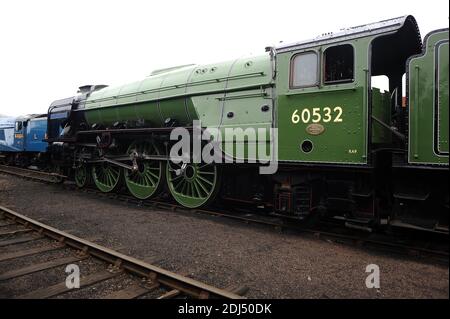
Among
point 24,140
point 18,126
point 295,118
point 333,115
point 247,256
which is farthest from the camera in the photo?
point 18,126

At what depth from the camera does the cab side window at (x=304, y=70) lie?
5.79 metres

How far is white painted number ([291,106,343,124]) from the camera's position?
5496mm

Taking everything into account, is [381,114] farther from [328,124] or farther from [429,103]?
[429,103]

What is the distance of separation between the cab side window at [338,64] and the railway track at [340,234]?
93.2 inches

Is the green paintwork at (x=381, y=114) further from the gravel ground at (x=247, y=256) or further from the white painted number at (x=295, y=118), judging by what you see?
the gravel ground at (x=247, y=256)

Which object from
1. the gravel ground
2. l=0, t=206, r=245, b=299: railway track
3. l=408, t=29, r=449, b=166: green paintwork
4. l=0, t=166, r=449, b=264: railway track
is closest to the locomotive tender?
l=408, t=29, r=449, b=166: green paintwork

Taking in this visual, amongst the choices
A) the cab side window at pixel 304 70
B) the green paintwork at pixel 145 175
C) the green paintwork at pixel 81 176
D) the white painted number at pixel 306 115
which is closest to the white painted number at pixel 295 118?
the white painted number at pixel 306 115

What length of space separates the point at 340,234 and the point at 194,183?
11.8ft

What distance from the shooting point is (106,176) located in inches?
429

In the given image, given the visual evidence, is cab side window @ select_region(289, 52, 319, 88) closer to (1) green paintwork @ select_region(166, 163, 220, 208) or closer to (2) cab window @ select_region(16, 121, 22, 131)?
(1) green paintwork @ select_region(166, 163, 220, 208)

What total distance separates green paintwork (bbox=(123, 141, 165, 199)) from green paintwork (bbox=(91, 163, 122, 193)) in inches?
24.8

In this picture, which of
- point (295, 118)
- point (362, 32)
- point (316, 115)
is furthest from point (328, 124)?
point (362, 32)

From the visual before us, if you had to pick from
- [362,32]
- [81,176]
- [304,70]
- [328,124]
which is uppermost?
[362,32]
